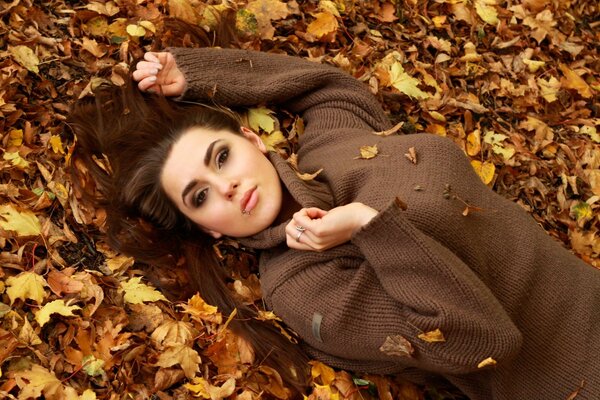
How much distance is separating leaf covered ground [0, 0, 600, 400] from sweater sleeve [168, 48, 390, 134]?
6.1 inches

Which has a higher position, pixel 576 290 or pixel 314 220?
pixel 314 220

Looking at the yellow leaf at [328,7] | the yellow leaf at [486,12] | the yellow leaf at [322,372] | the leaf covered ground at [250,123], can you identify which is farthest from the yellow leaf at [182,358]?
the yellow leaf at [486,12]

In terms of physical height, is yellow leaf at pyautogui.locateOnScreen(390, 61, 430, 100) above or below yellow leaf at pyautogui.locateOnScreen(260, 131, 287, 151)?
above

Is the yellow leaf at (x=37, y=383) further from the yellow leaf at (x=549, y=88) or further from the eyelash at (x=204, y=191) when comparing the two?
the yellow leaf at (x=549, y=88)

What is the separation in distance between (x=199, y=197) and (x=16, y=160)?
3.21 feet

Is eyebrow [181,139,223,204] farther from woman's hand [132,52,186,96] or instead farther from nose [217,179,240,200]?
woman's hand [132,52,186,96]

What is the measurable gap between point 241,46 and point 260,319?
1812 millimetres

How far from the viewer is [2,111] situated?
3.26 m

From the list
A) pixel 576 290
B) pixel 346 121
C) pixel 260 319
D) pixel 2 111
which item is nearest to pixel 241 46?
pixel 346 121

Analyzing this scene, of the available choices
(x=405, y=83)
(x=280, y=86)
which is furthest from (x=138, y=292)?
(x=405, y=83)

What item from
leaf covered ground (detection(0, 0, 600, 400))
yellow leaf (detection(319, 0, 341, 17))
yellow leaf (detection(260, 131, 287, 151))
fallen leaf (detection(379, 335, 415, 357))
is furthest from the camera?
yellow leaf (detection(319, 0, 341, 17))

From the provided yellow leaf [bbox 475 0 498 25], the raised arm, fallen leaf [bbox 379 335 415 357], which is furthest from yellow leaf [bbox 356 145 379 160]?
yellow leaf [bbox 475 0 498 25]

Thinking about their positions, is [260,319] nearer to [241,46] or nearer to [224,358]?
[224,358]

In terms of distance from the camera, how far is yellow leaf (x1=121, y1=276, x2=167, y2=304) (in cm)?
304
